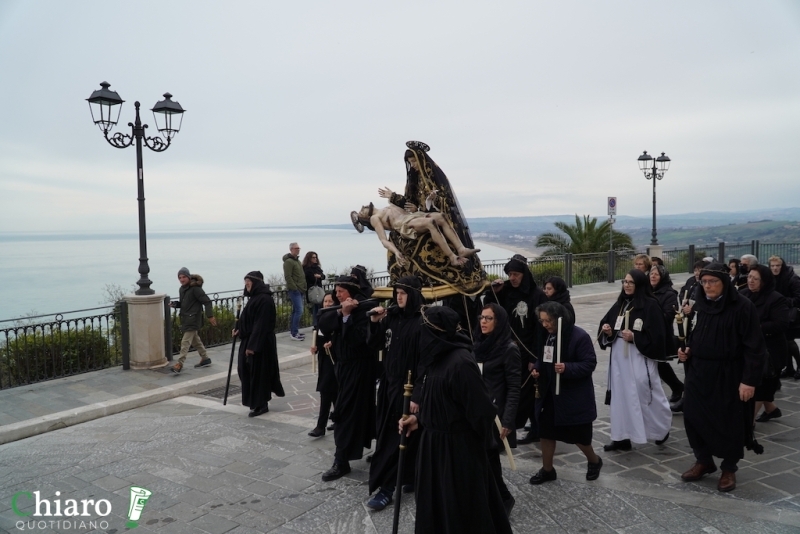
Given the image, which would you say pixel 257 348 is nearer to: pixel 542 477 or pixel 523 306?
pixel 523 306

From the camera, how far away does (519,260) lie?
696cm

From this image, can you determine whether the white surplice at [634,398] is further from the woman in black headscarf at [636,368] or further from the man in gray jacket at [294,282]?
the man in gray jacket at [294,282]

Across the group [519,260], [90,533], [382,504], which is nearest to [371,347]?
[382,504]

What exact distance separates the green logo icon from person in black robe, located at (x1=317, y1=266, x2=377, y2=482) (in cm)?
159

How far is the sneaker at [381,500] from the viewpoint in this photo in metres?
5.33

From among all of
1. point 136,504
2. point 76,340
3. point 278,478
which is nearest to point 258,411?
point 278,478

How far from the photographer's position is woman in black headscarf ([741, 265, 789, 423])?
7105 mm

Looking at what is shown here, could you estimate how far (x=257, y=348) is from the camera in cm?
812

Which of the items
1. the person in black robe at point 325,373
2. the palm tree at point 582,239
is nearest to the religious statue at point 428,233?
the person in black robe at point 325,373

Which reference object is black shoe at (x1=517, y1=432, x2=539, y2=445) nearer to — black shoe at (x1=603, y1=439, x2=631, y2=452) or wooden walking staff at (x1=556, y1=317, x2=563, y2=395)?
black shoe at (x1=603, y1=439, x2=631, y2=452)

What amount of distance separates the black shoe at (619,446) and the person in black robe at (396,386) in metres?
2.28

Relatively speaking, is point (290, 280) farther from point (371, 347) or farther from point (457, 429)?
point (457, 429)

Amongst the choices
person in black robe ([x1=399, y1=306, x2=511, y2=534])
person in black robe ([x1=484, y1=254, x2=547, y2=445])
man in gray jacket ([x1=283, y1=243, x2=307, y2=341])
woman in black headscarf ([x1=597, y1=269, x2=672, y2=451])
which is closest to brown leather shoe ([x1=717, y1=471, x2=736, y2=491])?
woman in black headscarf ([x1=597, y1=269, x2=672, y2=451])

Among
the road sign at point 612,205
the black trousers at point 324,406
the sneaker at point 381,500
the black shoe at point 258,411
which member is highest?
the road sign at point 612,205
